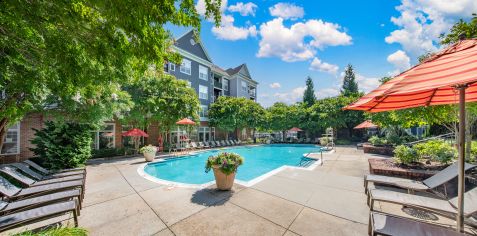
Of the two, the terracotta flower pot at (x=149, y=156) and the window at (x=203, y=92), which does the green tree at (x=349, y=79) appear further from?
the terracotta flower pot at (x=149, y=156)

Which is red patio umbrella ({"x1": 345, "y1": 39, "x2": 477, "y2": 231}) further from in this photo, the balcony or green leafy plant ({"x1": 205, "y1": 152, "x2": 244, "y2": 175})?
the balcony

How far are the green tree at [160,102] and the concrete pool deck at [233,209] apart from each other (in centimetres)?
935

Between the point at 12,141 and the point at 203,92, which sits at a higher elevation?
the point at 203,92

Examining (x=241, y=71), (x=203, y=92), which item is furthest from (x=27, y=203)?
(x=241, y=71)

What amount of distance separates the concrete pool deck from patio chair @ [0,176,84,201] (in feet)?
2.11

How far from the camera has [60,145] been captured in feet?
28.7

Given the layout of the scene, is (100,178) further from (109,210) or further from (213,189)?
(213,189)

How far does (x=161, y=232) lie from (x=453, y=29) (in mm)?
9843

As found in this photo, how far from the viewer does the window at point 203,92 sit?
25.4 metres

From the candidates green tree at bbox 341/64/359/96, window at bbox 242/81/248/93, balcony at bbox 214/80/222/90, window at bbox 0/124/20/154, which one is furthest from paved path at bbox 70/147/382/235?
green tree at bbox 341/64/359/96

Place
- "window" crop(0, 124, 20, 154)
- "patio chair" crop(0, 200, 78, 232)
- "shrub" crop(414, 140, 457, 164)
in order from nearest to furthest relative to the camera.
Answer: "patio chair" crop(0, 200, 78, 232) → "shrub" crop(414, 140, 457, 164) → "window" crop(0, 124, 20, 154)

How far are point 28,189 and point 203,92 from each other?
21.9m

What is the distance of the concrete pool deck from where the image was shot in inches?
143

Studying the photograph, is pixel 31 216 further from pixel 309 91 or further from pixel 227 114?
pixel 309 91
